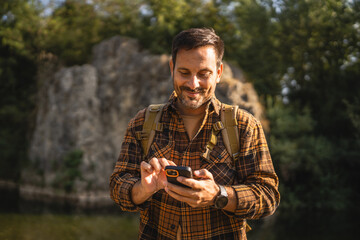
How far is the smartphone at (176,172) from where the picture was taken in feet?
5.55

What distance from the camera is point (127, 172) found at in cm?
211

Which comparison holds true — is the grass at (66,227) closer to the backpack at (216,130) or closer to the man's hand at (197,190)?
the backpack at (216,130)

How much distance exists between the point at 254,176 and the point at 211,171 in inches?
9.7

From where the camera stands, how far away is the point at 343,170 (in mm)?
14523

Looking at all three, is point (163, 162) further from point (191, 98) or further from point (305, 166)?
point (305, 166)

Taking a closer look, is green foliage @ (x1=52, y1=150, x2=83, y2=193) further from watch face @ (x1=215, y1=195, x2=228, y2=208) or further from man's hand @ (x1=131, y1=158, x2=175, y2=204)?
watch face @ (x1=215, y1=195, x2=228, y2=208)

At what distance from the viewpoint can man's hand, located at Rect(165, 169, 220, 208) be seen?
5.55 ft

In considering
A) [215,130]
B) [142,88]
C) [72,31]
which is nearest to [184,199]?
[215,130]

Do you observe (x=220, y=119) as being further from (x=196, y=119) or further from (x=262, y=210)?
(x=262, y=210)

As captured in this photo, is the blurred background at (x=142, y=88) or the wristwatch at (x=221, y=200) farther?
the blurred background at (x=142, y=88)

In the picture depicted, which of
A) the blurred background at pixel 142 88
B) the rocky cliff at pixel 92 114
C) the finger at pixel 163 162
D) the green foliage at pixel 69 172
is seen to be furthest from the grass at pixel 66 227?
the finger at pixel 163 162

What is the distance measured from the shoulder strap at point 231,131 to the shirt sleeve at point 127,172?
1.76ft

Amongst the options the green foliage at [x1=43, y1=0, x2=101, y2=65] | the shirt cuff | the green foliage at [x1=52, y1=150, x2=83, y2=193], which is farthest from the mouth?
the green foliage at [x1=43, y1=0, x2=101, y2=65]

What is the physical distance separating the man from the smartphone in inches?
2.1
